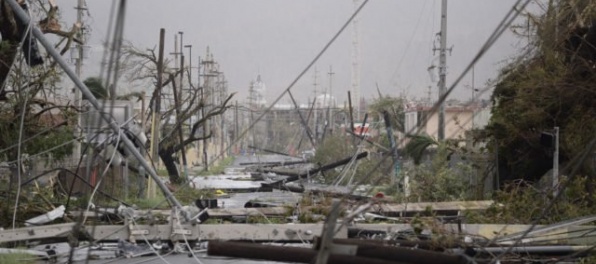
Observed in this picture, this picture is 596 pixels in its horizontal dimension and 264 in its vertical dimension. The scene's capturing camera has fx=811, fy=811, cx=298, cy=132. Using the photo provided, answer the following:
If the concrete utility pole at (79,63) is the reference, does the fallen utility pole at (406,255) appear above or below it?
below

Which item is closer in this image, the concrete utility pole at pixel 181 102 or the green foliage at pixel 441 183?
the green foliage at pixel 441 183

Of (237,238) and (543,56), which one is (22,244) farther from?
(543,56)

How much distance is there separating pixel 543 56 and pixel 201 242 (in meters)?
9.88

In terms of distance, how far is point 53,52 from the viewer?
29.3 feet

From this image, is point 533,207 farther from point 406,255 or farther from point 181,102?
point 181,102

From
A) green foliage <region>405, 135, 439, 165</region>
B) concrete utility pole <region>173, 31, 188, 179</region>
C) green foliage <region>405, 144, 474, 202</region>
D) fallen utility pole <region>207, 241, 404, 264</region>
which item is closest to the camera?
fallen utility pole <region>207, 241, 404, 264</region>

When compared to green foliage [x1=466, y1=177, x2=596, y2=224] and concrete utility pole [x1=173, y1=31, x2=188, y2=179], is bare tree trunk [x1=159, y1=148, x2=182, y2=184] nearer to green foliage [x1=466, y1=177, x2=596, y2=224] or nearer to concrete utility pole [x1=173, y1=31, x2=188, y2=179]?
concrete utility pole [x1=173, y1=31, x2=188, y2=179]

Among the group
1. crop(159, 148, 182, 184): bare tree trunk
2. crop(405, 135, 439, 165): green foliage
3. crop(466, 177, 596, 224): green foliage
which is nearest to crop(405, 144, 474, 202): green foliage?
crop(405, 135, 439, 165): green foliage

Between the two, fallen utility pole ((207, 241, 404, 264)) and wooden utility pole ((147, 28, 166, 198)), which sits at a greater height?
wooden utility pole ((147, 28, 166, 198))

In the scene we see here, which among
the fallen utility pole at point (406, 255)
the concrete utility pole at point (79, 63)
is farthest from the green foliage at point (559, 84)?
the concrete utility pole at point (79, 63)

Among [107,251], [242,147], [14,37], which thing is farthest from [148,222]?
[242,147]

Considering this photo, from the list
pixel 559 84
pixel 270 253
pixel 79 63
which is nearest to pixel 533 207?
pixel 559 84

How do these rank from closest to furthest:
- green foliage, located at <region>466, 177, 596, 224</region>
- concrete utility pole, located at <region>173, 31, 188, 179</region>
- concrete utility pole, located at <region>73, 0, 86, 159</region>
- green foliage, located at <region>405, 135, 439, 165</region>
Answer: green foliage, located at <region>466, 177, 596, 224</region> → concrete utility pole, located at <region>73, 0, 86, 159</region> → green foliage, located at <region>405, 135, 439, 165</region> → concrete utility pole, located at <region>173, 31, 188, 179</region>

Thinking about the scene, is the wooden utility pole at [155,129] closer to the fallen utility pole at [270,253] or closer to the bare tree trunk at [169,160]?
the bare tree trunk at [169,160]
